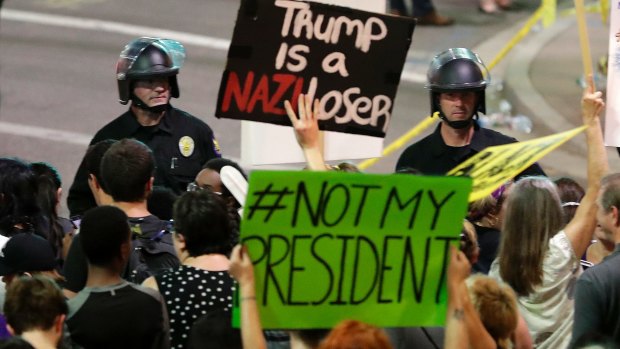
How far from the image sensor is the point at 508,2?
18.4 metres

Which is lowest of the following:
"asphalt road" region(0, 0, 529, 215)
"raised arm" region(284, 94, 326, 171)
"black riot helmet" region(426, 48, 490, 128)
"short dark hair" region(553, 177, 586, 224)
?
"asphalt road" region(0, 0, 529, 215)

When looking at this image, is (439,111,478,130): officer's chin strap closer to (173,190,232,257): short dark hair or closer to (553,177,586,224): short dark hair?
(553,177,586,224): short dark hair

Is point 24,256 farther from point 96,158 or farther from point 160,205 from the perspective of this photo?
point 160,205

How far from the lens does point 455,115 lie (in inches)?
342

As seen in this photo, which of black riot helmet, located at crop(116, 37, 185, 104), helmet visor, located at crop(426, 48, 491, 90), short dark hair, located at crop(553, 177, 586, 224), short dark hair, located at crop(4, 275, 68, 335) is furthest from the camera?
black riot helmet, located at crop(116, 37, 185, 104)

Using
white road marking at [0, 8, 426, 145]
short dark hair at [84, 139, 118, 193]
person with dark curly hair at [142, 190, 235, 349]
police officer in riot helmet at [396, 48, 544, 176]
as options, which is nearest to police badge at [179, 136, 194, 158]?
short dark hair at [84, 139, 118, 193]

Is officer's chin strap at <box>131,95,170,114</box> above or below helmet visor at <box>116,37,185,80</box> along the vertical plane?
below

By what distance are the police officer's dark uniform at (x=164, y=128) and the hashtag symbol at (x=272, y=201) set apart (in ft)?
10.9

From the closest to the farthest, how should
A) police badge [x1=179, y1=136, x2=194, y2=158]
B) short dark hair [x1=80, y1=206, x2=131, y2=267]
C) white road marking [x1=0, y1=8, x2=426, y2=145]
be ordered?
1. short dark hair [x1=80, y1=206, x2=131, y2=267]
2. police badge [x1=179, y1=136, x2=194, y2=158]
3. white road marking [x1=0, y1=8, x2=426, y2=145]

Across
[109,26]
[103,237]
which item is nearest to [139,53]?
[103,237]

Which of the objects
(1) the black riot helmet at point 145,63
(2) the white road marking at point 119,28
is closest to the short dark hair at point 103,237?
(1) the black riot helmet at point 145,63

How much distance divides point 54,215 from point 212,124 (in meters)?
6.91

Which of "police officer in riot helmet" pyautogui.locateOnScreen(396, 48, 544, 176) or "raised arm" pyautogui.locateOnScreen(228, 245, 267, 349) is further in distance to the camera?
"police officer in riot helmet" pyautogui.locateOnScreen(396, 48, 544, 176)

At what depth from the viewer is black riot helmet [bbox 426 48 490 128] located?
339 inches
